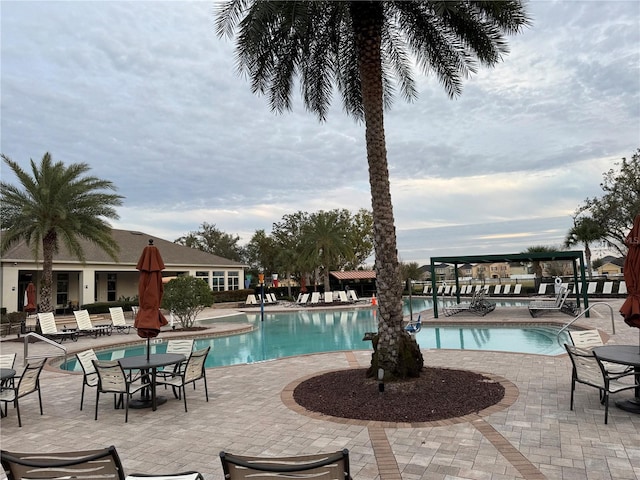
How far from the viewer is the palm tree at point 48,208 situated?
19.6 m

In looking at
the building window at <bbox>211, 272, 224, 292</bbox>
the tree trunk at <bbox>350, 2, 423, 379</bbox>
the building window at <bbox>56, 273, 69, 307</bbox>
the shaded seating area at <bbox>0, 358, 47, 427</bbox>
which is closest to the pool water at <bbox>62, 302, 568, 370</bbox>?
the shaded seating area at <bbox>0, 358, 47, 427</bbox>

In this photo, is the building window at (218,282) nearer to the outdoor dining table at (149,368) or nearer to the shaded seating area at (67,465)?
the outdoor dining table at (149,368)

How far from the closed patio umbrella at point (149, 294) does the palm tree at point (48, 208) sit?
48.9ft

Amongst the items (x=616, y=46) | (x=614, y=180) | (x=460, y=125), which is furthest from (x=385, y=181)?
(x=614, y=180)

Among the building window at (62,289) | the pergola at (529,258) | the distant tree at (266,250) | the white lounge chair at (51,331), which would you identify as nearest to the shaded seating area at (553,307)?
the pergola at (529,258)

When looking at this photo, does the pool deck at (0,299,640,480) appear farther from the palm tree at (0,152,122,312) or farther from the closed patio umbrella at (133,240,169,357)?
the palm tree at (0,152,122,312)

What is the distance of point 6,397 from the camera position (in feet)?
20.6

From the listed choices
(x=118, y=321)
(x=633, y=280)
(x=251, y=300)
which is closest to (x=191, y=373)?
(x=633, y=280)

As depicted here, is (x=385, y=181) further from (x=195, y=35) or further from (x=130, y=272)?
(x=130, y=272)

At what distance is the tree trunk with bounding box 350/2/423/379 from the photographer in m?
6.99

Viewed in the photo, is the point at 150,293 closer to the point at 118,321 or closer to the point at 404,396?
the point at 404,396

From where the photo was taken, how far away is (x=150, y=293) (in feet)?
23.3

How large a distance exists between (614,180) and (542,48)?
1135 inches

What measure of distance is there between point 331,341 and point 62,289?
23.4 meters
